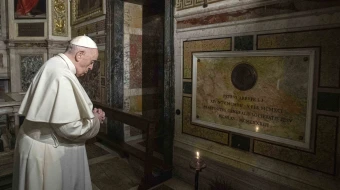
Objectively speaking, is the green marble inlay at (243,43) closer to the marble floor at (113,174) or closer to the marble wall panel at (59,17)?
the marble floor at (113,174)

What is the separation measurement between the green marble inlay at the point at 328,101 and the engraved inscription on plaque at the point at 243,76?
27.7 inches

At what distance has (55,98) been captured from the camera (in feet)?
6.08

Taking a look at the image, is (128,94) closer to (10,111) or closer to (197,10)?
(10,111)

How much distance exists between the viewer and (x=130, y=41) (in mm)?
5031

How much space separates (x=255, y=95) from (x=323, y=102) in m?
0.69

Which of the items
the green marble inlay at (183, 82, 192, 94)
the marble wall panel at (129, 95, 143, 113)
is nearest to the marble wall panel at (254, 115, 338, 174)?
the green marble inlay at (183, 82, 192, 94)

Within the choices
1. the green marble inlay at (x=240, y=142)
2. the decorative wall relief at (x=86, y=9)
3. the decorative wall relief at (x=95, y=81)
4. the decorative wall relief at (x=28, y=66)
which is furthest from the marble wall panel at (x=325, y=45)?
the decorative wall relief at (x=28, y=66)

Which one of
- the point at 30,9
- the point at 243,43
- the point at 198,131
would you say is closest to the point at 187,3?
the point at 243,43

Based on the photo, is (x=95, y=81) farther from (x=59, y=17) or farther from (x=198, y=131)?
(x=198, y=131)

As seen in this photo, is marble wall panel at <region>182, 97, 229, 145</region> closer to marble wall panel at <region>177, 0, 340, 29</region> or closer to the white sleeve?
marble wall panel at <region>177, 0, 340, 29</region>

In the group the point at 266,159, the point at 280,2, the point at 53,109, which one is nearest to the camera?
the point at 53,109

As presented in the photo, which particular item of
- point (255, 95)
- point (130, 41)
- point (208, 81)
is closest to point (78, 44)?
point (208, 81)

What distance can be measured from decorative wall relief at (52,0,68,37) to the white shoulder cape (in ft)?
18.0

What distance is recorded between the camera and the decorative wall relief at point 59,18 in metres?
6.58
